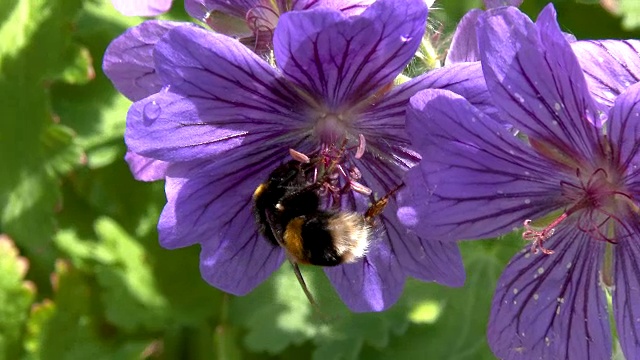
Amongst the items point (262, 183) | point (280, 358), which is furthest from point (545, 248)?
point (280, 358)

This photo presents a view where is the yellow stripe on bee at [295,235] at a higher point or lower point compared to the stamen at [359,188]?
lower

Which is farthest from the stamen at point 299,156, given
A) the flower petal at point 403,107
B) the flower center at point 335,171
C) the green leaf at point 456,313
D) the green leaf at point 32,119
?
the green leaf at point 32,119

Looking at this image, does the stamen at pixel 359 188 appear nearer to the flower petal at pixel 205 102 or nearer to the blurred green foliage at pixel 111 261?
the flower petal at pixel 205 102

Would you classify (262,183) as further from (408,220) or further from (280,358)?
(280,358)

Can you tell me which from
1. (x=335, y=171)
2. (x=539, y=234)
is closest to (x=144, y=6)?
(x=335, y=171)

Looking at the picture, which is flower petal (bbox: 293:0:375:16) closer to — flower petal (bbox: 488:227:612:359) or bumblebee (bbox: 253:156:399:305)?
bumblebee (bbox: 253:156:399:305)

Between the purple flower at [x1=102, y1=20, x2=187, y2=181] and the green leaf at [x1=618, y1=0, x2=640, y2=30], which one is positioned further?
the green leaf at [x1=618, y1=0, x2=640, y2=30]

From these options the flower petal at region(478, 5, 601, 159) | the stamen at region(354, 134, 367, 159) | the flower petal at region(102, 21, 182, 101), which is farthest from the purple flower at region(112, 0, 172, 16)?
the flower petal at region(478, 5, 601, 159)

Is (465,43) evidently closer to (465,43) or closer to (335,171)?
(465,43)
